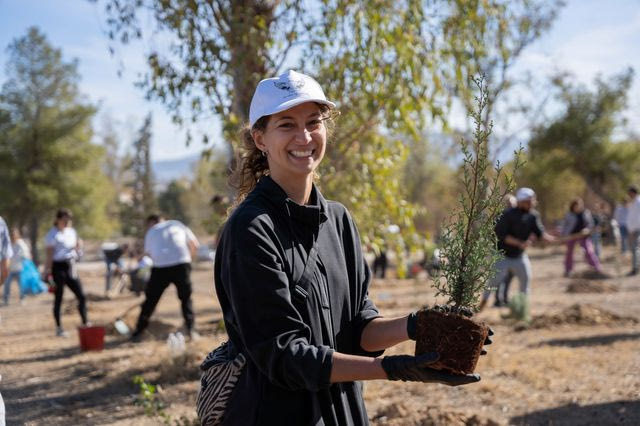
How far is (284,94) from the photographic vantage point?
7.26 ft

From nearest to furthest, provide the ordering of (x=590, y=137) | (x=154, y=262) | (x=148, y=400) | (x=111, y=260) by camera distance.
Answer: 1. (x=148, y=400)
2. (x=154, y=262)
3. (x=111, y=260)
4. (x=590, y=137)

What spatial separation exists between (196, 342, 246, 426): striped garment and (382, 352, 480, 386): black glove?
48cm

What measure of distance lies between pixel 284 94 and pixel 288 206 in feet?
1.16

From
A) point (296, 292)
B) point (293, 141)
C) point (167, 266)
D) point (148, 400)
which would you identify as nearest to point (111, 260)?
point (167, 266)

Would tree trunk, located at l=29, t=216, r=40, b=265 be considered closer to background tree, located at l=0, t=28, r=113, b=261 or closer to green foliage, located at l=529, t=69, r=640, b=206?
background tree, located at l=0, t=28, r=113, b=261

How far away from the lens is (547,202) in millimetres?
41469

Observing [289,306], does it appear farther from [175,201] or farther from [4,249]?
[175,201]

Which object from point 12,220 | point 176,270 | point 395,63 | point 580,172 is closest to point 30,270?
point 176,270

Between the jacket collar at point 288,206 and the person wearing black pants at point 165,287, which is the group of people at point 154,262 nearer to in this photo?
the person wearing black pants at point 165,287

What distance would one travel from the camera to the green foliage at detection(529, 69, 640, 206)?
3128 cm

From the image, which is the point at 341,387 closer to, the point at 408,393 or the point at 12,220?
the point at 408,393

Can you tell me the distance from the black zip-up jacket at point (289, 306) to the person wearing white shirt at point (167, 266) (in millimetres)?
7285

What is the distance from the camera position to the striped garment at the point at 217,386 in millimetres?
2217

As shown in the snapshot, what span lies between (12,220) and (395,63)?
29.2 meters
